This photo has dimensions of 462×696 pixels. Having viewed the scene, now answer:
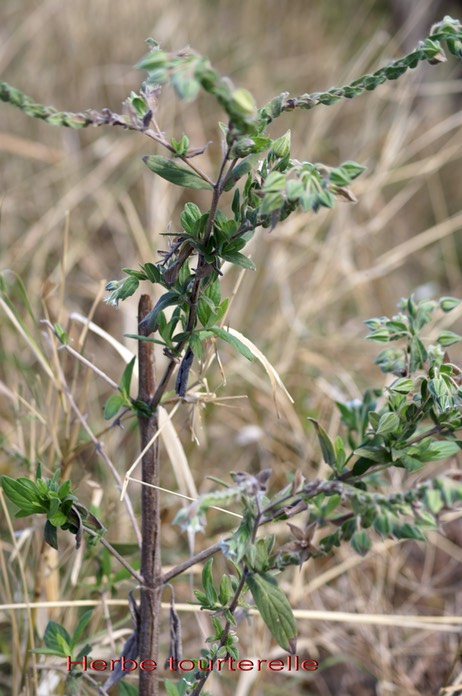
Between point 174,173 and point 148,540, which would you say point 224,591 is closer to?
point 148,540

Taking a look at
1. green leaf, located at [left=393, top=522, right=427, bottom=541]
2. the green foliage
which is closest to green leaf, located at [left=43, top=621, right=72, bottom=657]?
the green foliage

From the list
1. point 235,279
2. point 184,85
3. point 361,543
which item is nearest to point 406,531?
point 361,543

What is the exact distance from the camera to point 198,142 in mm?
2326

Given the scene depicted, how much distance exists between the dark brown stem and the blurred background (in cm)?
8

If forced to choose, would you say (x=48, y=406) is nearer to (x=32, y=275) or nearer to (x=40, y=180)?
(x=32, y=275)

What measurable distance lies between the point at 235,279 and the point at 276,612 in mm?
1447

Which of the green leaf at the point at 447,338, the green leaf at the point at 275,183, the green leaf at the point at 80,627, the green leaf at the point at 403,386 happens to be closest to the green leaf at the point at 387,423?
the green leaf at the point at 403,386

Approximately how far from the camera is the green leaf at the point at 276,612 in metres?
0.63

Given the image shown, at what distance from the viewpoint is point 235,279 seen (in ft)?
6.62

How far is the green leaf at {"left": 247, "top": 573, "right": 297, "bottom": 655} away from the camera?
24.7 inches

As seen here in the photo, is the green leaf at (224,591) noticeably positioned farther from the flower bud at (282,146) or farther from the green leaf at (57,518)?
the flower bud at (282,146)

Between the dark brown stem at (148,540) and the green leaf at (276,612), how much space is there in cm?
13

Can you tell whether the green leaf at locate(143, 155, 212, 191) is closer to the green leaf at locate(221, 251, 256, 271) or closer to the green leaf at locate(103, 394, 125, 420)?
the green leaf at locate(221, 251, 256, 271)

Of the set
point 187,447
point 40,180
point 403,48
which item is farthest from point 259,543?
point 403,48
